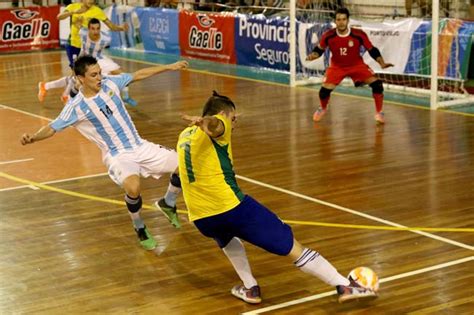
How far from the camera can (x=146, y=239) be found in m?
9.25

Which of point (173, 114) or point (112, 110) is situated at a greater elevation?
point (112, 110)

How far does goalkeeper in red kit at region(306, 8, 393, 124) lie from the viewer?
Result: 1543 cm

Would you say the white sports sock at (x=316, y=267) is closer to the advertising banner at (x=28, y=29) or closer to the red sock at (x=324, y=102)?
the red sock at (x=324, y=102)

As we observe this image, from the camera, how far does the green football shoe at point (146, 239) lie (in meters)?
9.21

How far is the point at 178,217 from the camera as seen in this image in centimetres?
1025

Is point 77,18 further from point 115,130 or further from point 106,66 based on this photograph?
point 115,130

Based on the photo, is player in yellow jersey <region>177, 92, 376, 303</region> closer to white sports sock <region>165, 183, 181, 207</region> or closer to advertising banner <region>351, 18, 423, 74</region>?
white sports sock <region>165, 183, 181, 207</region>

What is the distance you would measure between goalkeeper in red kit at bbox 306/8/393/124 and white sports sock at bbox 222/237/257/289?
315 inches

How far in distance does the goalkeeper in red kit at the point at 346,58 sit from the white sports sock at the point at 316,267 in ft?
26.8

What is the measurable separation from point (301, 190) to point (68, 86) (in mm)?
7912

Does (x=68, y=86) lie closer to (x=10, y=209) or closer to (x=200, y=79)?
(x=200, y=79)

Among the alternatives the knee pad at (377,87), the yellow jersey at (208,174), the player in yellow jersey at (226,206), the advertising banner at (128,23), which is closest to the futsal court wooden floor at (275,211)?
the player in yellow jersey at (226,206)

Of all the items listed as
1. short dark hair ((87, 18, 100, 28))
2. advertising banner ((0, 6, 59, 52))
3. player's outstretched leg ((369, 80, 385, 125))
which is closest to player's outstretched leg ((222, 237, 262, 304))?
player's outstretched leg ((369, 80, 385, 125))

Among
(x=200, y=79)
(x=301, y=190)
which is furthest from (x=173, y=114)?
(x=301, y=190)
